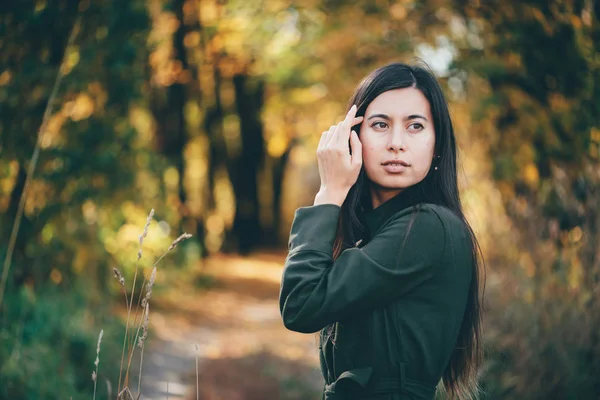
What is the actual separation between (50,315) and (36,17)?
254cm

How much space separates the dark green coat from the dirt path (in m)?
2.81

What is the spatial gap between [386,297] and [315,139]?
9.37 meters

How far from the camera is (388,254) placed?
5.56 ft

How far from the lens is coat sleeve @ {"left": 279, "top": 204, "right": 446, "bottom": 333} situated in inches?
64.9

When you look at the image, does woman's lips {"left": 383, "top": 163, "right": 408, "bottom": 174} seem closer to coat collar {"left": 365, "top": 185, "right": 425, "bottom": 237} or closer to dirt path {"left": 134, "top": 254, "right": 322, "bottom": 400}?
coat collar {"left": 365, "top": 185, "right": 425, "bottom": 237}

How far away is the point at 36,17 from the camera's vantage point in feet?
17.9

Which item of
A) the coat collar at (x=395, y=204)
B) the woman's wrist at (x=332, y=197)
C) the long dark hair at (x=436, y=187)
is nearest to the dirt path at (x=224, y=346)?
the long dark hair at (x=436, y=187)

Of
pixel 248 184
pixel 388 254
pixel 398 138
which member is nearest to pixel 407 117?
pixel 398 138

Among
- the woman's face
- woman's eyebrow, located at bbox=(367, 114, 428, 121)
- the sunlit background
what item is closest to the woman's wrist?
the woman's face

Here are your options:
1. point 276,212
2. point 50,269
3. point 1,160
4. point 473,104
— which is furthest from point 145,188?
point 276,212

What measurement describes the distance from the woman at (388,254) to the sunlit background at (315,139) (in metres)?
1.09

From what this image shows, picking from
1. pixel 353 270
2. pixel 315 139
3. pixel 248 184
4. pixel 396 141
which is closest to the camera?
pixel 353 270

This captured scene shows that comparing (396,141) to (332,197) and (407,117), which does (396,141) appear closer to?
(407,117)

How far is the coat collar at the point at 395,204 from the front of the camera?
6.28 ft
